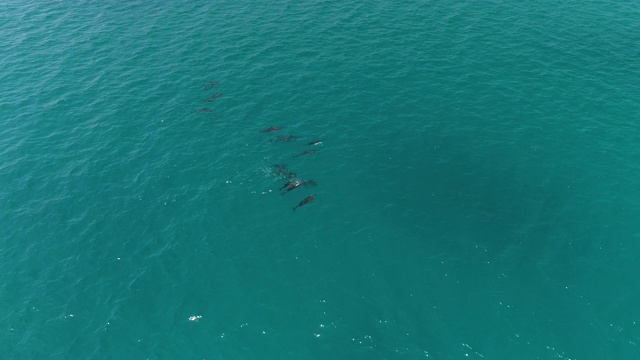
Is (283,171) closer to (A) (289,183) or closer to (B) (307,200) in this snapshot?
(A) (289,183)

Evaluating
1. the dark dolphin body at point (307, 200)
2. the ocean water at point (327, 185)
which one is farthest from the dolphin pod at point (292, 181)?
the ocean water at point (327, 185)

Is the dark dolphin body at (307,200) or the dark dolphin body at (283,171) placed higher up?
the dark dolphin body at (283,171)

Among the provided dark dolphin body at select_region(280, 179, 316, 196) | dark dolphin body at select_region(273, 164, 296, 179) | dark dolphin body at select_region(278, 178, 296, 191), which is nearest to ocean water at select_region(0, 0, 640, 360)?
dark dolphin body at select_region(280, 179, 316, 196)

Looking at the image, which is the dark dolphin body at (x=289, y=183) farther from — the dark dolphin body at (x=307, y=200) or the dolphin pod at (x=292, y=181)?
the dark dolphin body at (x=307, y=200)

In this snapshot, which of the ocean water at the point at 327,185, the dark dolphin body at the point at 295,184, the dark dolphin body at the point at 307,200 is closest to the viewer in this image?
the ocean water at the point at 327,185

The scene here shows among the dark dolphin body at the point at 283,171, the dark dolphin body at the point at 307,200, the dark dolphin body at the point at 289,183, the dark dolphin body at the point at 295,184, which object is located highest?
the dark dolphin body at the point at 283,171

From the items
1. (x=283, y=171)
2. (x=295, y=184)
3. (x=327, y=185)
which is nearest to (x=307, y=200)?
(x=295, y=184)

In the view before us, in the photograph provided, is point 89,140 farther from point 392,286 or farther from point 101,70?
point 392,286

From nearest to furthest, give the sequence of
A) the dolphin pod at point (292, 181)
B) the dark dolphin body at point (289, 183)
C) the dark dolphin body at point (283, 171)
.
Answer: the dolphin pod at point (292, 181) → the dark dolphin body at point (289, 183) → the dark dolphin body at point (283, 171)

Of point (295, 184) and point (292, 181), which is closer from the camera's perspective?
point (295, 184)
